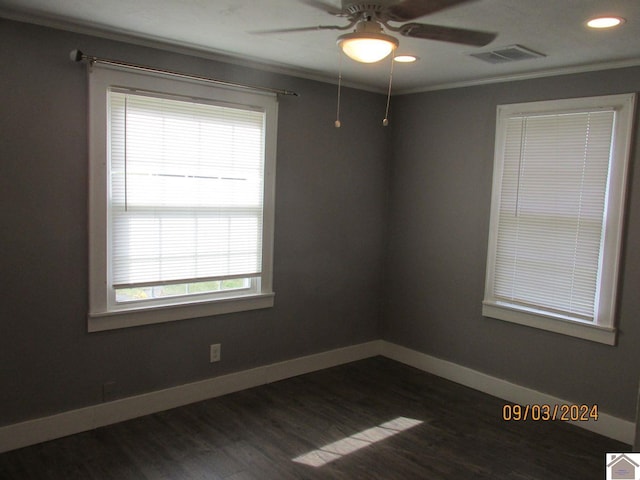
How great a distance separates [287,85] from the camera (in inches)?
150

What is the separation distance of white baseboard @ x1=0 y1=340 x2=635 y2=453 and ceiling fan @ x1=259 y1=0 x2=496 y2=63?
2549 millimetres

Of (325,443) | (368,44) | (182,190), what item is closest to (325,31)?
(368,44)

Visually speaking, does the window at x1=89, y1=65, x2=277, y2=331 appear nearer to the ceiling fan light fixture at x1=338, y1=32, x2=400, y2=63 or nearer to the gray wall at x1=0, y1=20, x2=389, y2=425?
the gray wall at x1=0, y1=20, x2=389, y2=425

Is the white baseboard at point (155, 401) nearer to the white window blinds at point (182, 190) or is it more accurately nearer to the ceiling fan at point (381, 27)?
the white window blinds at point (182, 190)

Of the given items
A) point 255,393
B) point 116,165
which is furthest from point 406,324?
point 116,165

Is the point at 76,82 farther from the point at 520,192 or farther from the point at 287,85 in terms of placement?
the point at 520,192

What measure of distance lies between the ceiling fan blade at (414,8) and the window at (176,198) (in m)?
1.62

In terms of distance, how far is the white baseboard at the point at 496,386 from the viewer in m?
3.24

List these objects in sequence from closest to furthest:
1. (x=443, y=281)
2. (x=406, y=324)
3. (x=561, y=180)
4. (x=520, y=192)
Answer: (x=561, y=180) → (x=520, y=192) → (x=443, y=281) → (x=406, y=324)

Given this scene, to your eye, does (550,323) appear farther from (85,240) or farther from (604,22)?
(85,240)

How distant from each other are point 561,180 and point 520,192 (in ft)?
1.00

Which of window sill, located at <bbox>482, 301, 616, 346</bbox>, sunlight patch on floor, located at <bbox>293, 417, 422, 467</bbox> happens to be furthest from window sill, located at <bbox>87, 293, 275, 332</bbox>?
window sill, located at <bbox>482, 301, 616, 346</bbox>
